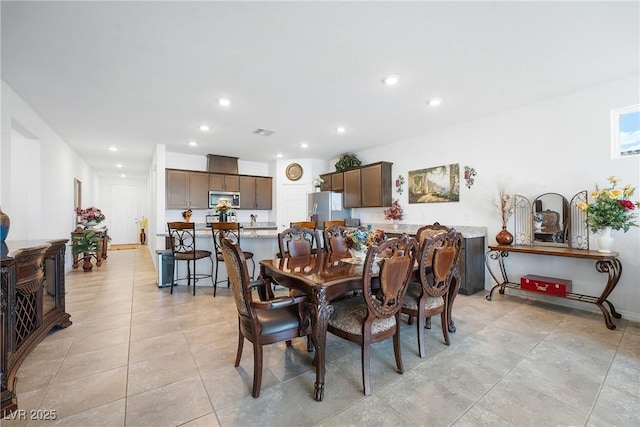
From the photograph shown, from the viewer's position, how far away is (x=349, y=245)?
8.75 feet

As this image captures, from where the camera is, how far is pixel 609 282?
9.33ft

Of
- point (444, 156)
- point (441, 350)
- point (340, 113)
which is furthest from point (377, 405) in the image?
point (444, 156)

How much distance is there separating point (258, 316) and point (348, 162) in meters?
4.87

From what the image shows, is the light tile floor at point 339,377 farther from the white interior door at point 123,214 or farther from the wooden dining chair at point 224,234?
the white interior door at point 123,214

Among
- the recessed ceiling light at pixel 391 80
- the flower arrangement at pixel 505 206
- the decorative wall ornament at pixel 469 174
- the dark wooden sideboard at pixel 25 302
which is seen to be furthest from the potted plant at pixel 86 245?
the flower arrangement at pixel 505 206

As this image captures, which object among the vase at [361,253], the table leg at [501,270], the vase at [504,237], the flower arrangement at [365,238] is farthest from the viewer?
the table leg at [501,270]

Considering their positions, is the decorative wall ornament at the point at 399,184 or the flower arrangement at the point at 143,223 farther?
the flower arrangement at the point at 143,223

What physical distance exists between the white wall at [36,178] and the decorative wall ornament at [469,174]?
576 centimetres

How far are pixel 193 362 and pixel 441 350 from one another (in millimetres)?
2039

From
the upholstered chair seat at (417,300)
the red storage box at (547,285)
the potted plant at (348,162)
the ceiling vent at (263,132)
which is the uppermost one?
the ceiling vent at (263,132)

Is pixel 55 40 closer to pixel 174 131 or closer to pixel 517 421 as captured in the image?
pixel 174 131

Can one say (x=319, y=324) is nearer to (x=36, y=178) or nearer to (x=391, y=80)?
(x=391, y=80)

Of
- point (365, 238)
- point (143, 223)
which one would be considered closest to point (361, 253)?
point (365, 238)

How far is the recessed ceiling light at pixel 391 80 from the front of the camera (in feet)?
9.32
